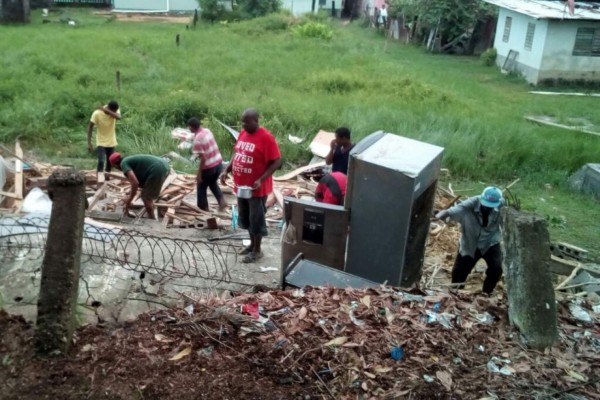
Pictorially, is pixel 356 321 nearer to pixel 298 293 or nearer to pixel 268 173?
pixel 298 293

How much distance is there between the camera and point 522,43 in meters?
29.2

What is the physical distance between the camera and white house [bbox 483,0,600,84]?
27.0 metres

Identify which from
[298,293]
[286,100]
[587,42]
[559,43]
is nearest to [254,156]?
[298,293]

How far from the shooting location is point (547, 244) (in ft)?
15.7

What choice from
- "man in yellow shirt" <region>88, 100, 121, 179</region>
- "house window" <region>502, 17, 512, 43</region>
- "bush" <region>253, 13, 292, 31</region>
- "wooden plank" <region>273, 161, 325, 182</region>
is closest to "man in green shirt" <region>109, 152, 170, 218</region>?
"man in yellow shirt" <region>88, 100, 121, 179</region>

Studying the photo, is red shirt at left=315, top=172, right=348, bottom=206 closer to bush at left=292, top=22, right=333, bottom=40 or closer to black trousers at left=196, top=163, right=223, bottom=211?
black trousers at left=196, top=163, right=223, bottom=211

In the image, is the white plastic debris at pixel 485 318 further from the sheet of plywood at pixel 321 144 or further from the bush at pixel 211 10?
the bush at pixel 211 10

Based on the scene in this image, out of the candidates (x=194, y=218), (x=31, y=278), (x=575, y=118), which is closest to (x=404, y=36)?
(x=575, y=118)

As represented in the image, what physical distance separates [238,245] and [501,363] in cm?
521

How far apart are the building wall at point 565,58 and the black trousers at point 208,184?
21461 millimetres

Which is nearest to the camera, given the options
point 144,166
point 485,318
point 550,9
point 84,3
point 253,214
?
point 485,318

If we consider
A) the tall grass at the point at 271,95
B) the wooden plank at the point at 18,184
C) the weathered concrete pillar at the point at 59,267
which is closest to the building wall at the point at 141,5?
the tall grass at the point at 271,95

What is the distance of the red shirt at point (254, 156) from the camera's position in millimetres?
8000

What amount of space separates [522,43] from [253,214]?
24.8m
